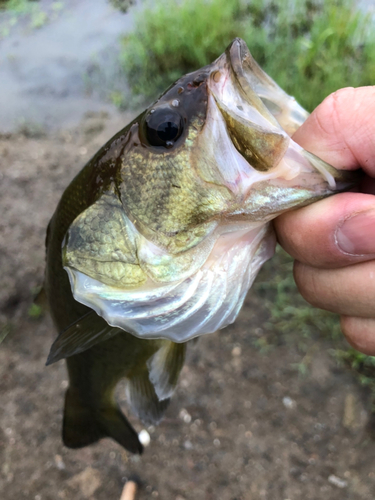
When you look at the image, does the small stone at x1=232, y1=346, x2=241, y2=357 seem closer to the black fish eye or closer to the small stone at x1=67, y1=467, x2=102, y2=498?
the small stone at x1=67, y1=467, x2=102, y2=498

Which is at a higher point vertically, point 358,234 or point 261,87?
point 261,87

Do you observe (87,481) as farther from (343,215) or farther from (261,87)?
(261,87)

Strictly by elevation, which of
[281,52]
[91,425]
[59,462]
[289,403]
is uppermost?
[281,52]

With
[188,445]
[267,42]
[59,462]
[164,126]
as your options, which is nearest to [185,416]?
[188,445]

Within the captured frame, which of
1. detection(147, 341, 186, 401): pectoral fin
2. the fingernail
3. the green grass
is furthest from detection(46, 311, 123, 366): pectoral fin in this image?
the green grass

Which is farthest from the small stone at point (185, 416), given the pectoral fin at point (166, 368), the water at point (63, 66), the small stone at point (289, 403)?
the water at point (63, 66)

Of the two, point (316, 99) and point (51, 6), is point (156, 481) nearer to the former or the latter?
point (316, 99)

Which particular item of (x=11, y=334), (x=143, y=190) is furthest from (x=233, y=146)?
(x=11, y=334)
